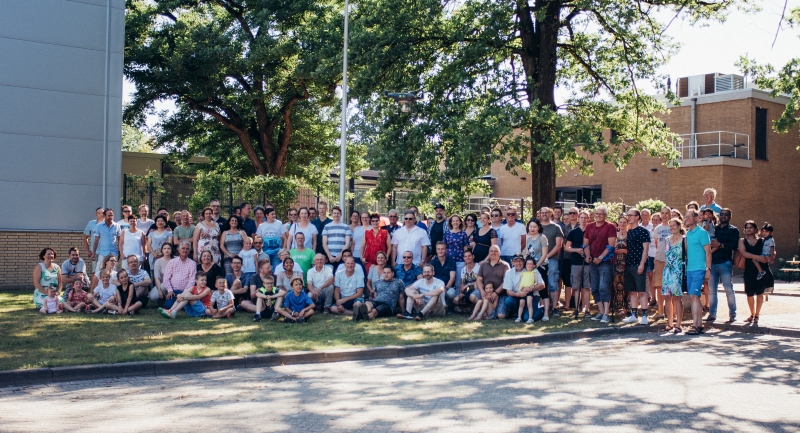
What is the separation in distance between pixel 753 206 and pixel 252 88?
2143 centimetres

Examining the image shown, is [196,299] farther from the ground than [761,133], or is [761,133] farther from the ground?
[761,133]

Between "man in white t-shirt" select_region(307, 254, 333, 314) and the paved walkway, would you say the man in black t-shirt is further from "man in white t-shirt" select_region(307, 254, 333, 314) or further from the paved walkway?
"man in white t-shirt" select_region(307, 254, 333, 314)

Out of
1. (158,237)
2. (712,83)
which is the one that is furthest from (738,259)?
(712,83)

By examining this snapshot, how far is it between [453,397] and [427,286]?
644cm

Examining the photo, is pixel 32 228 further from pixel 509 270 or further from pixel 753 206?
pixel 753 206

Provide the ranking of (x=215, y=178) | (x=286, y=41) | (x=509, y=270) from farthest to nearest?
(x=286, y=41) < (x=215, y=178) < (x=509, y=270)

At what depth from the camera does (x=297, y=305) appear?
13.0 m

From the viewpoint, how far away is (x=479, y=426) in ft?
20.4

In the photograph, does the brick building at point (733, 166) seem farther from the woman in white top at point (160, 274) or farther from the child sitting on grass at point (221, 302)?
the woman in white top at point (160, 274)

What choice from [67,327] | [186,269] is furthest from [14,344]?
[186,269]

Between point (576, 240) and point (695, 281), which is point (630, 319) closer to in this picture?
point (695, 281)

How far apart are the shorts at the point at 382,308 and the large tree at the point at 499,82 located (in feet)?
15.8

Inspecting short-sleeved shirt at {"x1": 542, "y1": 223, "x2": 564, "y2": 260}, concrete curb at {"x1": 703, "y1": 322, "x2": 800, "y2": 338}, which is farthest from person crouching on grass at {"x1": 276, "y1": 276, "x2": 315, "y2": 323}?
concrete curb at {"x1": 703, "y1": 322, "x2": 800, "y2": 338}

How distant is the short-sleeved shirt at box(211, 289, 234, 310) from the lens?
43.7ft
